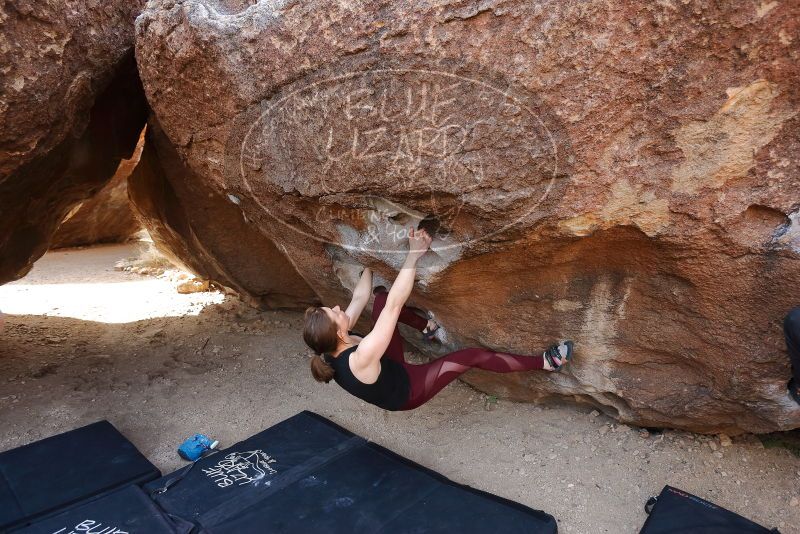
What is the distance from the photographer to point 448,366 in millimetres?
2377

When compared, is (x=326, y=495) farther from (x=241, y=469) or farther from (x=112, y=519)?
(x=112, y=519)

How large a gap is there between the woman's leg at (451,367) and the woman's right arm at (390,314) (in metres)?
0.29

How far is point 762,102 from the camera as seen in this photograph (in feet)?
5.23

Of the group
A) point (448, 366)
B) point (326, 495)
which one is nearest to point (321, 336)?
point (448, 366)

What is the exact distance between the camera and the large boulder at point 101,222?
7660 mm

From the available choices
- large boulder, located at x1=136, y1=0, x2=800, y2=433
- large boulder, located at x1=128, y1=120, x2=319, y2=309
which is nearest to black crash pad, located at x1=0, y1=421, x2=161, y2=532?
large boulder, located at x1=136, y1=0, x2=800, y2=433

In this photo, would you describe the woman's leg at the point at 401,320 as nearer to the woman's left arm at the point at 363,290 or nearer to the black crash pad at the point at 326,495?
the woman's left arm at the point at 363,290

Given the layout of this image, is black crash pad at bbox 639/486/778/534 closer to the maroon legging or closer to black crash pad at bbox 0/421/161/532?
Result: the maroon legging

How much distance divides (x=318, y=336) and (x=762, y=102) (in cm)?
165

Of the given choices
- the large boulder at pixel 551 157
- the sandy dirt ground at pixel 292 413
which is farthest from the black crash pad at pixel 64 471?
the large boulder at pixel 551 157

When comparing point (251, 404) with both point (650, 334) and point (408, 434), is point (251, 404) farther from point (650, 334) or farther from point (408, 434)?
point (650, 334)

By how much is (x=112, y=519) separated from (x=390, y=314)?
137cm

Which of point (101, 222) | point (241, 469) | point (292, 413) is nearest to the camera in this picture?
point (241, 469)

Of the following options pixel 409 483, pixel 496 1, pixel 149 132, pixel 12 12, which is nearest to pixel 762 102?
pixel 496 1
